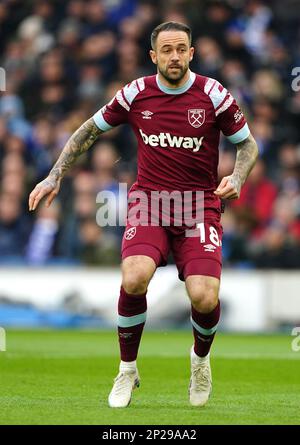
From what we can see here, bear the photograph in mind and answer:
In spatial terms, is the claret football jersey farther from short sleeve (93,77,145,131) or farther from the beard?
the beard

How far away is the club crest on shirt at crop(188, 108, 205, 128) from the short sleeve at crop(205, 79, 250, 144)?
0.32 feet

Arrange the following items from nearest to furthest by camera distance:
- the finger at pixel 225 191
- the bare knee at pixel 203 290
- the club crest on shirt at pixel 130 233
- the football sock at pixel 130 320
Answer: the finger at pixel 225 191 → the bare knee at pixel 203 290 → the football sock at pixel 130 320 → the club crest on shirt at pixel 130 233

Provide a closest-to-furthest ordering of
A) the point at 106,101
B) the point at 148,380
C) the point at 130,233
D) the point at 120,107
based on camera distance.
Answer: the point at 130,233 → the point at 120,107 → the point at 148,380 → the point at 106,101

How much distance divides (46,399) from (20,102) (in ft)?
39.4

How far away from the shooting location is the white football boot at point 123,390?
759cm

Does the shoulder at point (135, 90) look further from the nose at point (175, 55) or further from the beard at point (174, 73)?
the nose at point (175, 55)

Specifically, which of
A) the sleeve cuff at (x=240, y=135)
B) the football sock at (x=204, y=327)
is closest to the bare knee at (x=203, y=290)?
the football sock at (x=204, y=327)

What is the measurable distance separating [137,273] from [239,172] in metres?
0.97

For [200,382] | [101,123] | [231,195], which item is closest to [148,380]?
[200,382]

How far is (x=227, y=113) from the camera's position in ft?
25.9

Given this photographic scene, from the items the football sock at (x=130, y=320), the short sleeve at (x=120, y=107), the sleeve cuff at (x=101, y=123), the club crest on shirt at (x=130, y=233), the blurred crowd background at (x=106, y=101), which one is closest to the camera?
the football sock at (x=130, y=320)

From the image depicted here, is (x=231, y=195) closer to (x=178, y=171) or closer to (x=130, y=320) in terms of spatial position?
(x=178, y=171)

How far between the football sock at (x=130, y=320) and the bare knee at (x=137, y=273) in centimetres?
9
